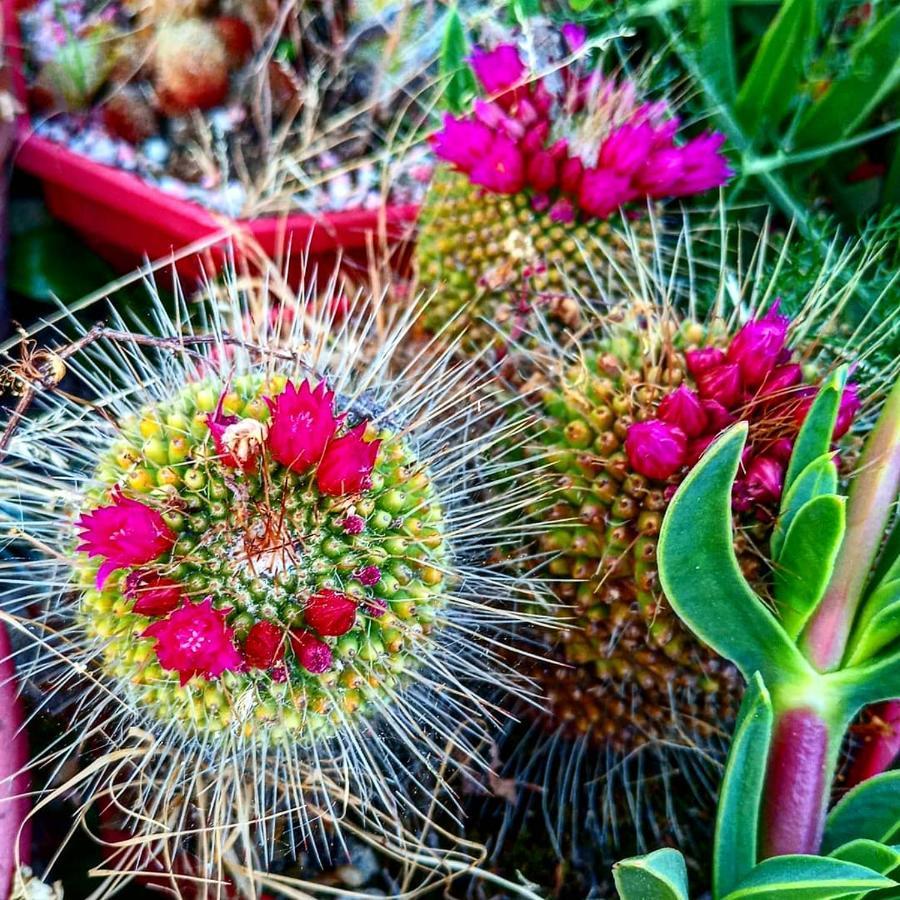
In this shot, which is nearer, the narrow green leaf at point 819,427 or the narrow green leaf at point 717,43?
the narrow green leaf at point 819,427

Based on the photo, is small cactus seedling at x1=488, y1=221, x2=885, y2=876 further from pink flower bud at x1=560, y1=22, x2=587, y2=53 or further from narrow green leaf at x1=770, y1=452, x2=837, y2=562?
pink flower bud at x1=560, y1=22, x2=587, y2=53

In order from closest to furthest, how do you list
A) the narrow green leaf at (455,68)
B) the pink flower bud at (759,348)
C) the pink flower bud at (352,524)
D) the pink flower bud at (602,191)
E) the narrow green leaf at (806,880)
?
the narrow green leaf at (806,880) < the pink flower bud at (352,524) < the pink flower bud at (759,348) < the pink flower bud at (602,191) < the narrow green leaf at (455,68)

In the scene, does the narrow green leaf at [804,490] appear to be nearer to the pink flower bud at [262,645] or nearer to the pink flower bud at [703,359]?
the pink flower bud at [703,359]

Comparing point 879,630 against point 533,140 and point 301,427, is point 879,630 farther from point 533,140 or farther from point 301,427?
point 533,140

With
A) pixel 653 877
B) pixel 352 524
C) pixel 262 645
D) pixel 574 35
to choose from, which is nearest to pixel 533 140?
pixel 574 35

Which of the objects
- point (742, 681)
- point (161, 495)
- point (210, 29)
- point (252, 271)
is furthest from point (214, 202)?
point (742, 681)

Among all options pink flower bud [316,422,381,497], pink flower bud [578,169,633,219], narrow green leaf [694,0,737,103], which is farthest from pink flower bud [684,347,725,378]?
narrow green leaf [694,0,737,103]

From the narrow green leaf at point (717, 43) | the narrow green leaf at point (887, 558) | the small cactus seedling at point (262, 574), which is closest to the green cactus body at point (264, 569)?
the small cactus seedling at point (262, 574)
